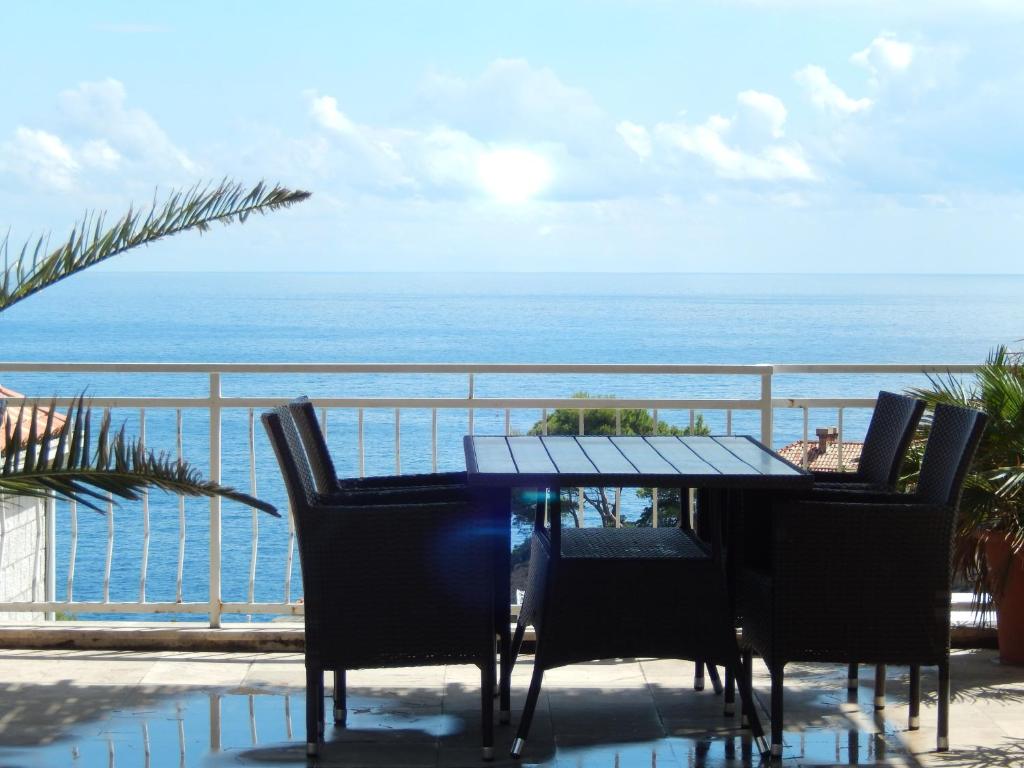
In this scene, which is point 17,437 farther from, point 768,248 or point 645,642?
point 768,248

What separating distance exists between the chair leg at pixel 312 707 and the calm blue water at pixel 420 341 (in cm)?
2174

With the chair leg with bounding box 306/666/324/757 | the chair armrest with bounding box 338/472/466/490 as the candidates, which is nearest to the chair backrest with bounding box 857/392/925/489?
the chair armrest with bounding box 338/472/466/490

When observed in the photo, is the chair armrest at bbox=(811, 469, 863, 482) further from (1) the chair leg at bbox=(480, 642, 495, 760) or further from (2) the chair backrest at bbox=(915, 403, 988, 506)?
(1) the chair leg at bbox=(480, 642, 495, 760)

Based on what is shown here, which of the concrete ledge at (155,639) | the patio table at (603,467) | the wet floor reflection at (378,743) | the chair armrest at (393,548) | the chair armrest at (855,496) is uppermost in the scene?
the patio table at (603,467)

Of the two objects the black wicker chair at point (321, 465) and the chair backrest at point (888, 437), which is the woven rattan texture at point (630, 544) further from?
the chair backrest at point (888, 437)

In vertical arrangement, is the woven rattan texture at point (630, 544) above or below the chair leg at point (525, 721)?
above

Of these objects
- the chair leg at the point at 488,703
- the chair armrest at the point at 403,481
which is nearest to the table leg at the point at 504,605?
the chair leg at the point at 488,703

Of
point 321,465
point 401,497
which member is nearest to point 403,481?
point 321,465

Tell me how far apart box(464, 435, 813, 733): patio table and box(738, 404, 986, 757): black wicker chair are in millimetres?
161

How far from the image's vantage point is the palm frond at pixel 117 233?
3311 millimetres

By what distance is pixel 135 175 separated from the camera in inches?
2318

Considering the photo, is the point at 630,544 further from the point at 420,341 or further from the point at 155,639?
the point at 420,341

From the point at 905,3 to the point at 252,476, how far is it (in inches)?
2618

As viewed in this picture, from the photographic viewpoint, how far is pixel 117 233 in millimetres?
3434
